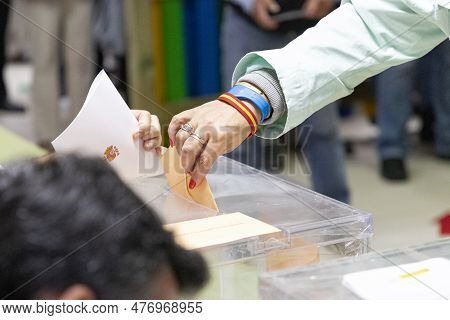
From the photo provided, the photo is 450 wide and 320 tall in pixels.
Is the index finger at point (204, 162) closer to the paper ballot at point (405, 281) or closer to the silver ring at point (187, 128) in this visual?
the silver ring at point (187, 128)

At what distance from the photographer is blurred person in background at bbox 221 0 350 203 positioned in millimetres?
2027

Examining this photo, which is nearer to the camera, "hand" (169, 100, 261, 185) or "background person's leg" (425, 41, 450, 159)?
"hand" (169, 100, 261, 185)

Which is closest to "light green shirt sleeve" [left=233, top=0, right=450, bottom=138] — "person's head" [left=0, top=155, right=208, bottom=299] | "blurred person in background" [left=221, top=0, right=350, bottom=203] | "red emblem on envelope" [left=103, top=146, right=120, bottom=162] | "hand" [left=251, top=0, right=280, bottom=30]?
"red emblem on envelope" [left=103, top=146, right=120, bottom=162]

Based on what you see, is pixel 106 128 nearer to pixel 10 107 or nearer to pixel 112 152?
pixel 112 152

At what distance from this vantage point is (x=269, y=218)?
3.25ft

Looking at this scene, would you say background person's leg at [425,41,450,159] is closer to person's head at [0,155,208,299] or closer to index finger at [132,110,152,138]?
index finger at [132,110,152,138]

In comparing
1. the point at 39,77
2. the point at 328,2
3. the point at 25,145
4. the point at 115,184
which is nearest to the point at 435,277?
the point at 115,184

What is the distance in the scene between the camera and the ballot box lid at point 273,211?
902 mm

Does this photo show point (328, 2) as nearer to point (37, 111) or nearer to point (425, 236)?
point (425, 236)

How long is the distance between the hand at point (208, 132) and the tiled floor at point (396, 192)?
3.61 feet

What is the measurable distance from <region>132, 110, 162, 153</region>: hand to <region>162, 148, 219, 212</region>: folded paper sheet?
0.9 inches

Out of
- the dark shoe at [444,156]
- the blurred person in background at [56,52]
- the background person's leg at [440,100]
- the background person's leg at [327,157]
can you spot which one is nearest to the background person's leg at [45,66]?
the blurred person in background at [56,52]

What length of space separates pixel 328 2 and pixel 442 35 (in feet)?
3.49

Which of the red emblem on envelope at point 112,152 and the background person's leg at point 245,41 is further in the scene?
the background person's leg at point 245,41
